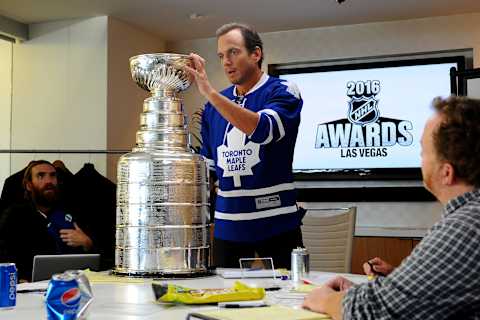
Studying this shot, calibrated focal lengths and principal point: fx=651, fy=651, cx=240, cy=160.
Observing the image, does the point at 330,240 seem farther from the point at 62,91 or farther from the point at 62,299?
the point at 62,91

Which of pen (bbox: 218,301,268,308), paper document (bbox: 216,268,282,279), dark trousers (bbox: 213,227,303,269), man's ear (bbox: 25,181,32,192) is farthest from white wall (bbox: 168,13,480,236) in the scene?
pen (bbox: 218,301,268,308)

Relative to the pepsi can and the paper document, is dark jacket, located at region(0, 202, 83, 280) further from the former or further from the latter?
the pepsi can

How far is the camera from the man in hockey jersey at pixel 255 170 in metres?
1.99

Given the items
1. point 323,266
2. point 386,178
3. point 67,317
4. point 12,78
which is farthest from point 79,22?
point 67,317

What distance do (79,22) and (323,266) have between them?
2.99m

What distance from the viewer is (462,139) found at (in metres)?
0.96

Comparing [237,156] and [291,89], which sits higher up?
[291,89]

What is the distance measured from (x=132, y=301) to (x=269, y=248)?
0.73m

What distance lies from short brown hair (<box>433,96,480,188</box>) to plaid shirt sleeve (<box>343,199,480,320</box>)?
61mm

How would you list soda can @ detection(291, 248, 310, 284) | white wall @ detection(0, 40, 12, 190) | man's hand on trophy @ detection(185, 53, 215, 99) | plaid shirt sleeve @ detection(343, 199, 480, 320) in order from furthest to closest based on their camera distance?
white wall @ detection(0, 40, 12, 190), man's hand on trophy @ detection(185, 53, 215, 99), soda can @ detection(291, 248, 310, 284), plaid shirt sleeve @ detection(343, 199, 480, 320)

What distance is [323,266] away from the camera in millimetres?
3014

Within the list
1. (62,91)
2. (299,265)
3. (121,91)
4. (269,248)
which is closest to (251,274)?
(299,265)

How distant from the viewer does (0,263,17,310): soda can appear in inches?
50.4

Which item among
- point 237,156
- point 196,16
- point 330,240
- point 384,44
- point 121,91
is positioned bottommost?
point 330,240
